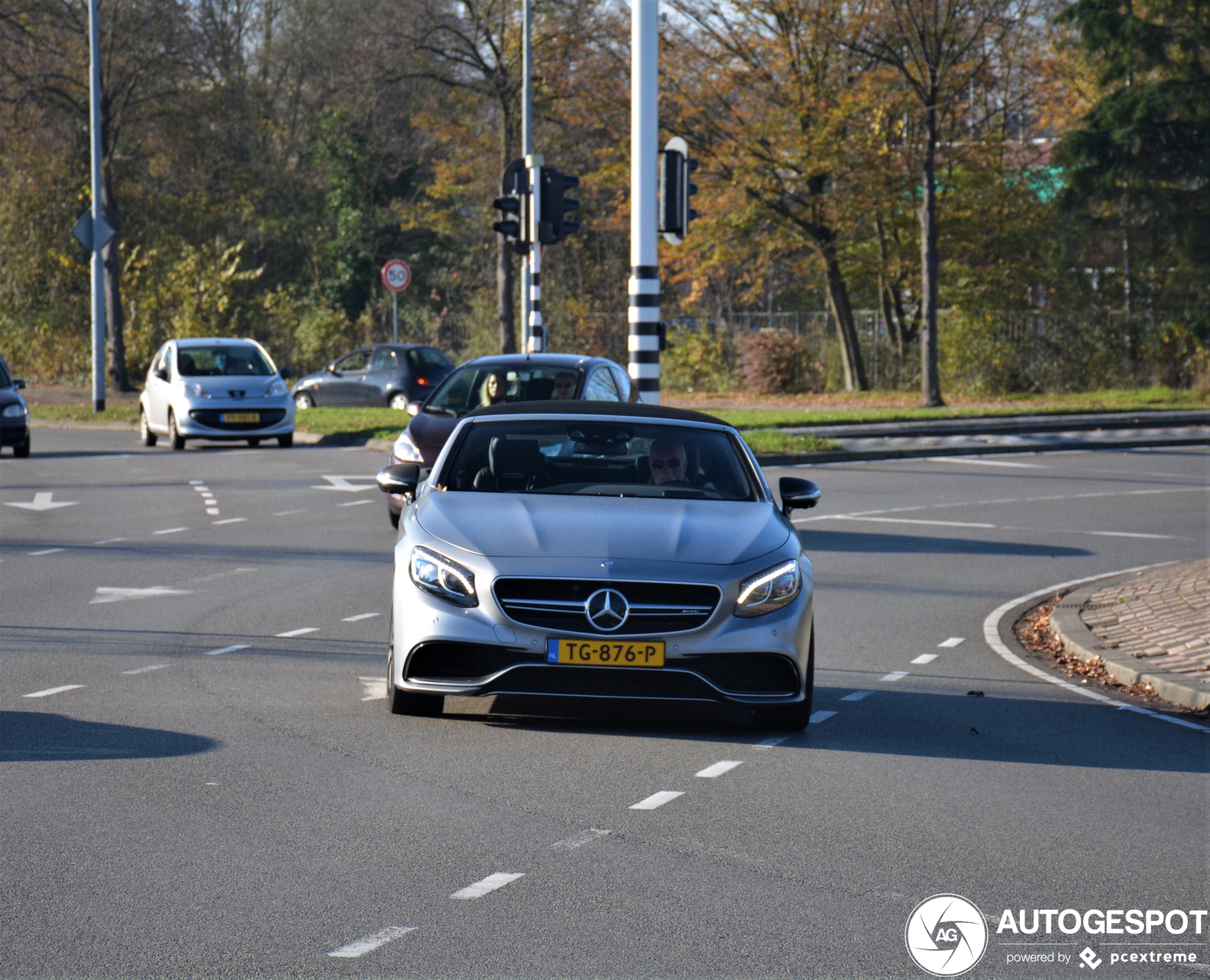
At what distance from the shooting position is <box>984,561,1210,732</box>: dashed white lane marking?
787 cm

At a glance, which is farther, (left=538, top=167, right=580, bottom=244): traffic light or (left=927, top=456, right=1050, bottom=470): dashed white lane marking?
(left=538, top=167, right=580, bottom=244): traffic light

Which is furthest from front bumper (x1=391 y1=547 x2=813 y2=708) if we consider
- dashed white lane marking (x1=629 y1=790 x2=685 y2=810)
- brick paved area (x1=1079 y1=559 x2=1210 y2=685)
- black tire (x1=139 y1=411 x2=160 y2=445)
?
black tire (x1=139 y1=411 x2=160 y2=445)

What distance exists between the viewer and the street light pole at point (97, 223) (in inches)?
1312

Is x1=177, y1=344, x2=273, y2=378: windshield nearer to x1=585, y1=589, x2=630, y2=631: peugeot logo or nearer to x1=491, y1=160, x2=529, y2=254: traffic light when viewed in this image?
x1=491, y1=160, x2=529, y2=254: traffic light

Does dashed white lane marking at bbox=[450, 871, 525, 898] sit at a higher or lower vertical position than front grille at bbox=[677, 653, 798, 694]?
lower

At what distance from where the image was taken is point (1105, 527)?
15727 mm

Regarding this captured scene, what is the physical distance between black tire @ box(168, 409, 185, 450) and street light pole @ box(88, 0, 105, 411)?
8.43 metres

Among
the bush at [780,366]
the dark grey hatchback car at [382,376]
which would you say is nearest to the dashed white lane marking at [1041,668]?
the dark grey hatchback car at [382,376]

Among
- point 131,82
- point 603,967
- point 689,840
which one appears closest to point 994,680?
point 689,840

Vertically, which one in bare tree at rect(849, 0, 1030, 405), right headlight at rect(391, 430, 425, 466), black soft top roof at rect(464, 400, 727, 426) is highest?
bare tree at rect(849, 0, 1030, 405)

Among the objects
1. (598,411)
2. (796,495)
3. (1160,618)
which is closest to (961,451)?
(1160,618)

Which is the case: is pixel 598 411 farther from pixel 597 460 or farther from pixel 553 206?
pixel 553 206

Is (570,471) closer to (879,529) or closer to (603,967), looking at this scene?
(603,967)

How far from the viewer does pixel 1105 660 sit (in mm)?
8992
